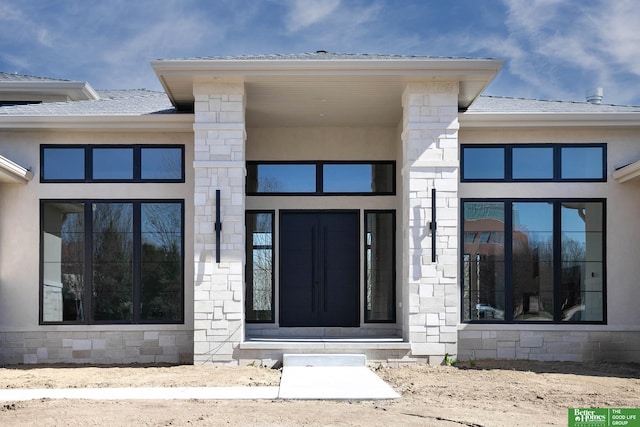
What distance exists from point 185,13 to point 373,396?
33.5ft

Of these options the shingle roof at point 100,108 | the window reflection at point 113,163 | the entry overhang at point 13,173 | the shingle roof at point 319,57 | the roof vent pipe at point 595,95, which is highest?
the roof vent pipe at point 595,95

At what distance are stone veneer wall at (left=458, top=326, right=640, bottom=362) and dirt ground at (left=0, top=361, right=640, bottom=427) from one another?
0.31 meters

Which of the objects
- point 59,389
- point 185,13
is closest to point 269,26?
point 185,13

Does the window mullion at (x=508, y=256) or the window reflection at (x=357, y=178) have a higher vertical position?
the window reflection at (x=357, y=178)

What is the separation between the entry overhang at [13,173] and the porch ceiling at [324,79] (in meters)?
2.55

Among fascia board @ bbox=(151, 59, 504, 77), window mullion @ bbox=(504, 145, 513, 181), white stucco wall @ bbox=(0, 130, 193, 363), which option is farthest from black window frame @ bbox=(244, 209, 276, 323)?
window mullion @ bbox=(504, 145, 513, 181)

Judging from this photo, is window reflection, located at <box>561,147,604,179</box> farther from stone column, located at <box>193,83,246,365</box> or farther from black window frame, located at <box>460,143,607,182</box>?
stone column, located at <box>193,83,246,365</box>

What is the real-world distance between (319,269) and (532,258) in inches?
146

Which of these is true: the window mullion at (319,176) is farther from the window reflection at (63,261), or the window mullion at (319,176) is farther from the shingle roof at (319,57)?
the window reflection at (63,261)

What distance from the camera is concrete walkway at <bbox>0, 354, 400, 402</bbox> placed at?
769 cm

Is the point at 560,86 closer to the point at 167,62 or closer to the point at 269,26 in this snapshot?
the point at 269,26

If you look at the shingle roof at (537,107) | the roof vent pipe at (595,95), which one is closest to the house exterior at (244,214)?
the shingle roof at (537,107)

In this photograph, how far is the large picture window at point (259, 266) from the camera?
40.4ft

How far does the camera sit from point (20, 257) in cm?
1090
